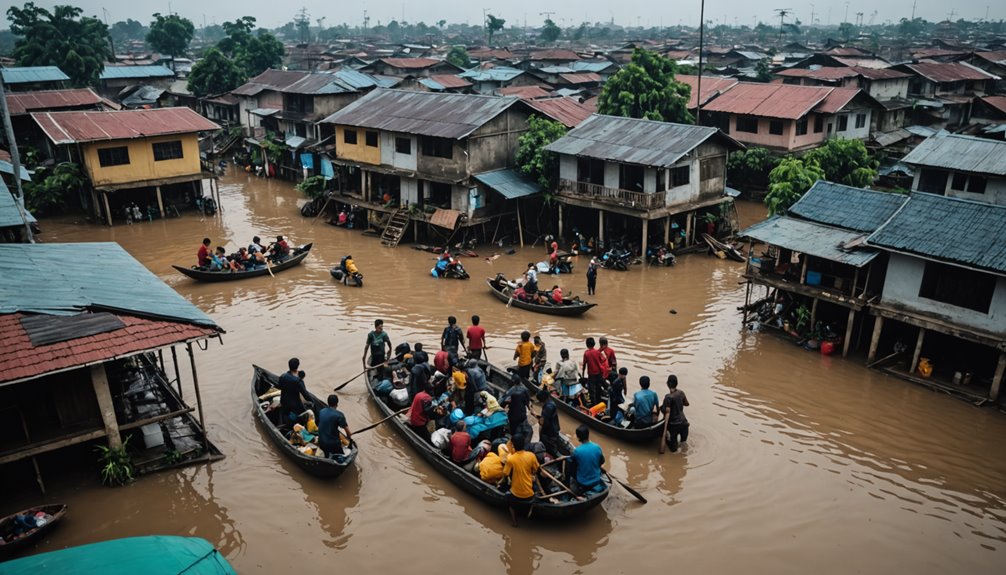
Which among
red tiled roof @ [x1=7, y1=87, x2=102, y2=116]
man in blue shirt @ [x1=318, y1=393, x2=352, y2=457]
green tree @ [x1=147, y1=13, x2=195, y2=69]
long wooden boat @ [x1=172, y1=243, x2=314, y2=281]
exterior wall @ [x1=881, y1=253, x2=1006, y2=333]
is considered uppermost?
green tree @ [x1=147, y1=13, x2=195, y2=69]

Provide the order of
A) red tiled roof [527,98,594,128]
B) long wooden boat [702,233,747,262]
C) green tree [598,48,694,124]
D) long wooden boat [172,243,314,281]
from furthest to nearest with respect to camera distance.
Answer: green tree [598,48,694,124] < red tiled roof [527,98,594,128] < long wooden boat [702,233,747,262] < long wooden boat [172,243,314,281]

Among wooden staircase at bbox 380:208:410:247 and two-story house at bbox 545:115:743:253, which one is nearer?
two-story house at bbox 545:115:743:253

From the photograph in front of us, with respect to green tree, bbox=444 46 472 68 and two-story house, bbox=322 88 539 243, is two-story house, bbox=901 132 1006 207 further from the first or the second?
green tree, bbox=444 46 472 68

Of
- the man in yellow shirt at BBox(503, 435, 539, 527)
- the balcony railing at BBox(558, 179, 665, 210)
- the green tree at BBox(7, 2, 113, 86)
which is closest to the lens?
the man in yellow shirt at BBox(503, 435, 539, 527)

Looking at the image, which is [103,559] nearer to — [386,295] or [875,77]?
[386,295]

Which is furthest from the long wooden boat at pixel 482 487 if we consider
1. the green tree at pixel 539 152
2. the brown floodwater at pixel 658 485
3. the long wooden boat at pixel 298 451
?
the green tree at pixel 539 152

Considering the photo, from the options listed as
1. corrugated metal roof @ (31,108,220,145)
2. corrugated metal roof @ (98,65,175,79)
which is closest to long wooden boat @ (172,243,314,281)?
corrugated metal roof @ (31,108,220,145)
